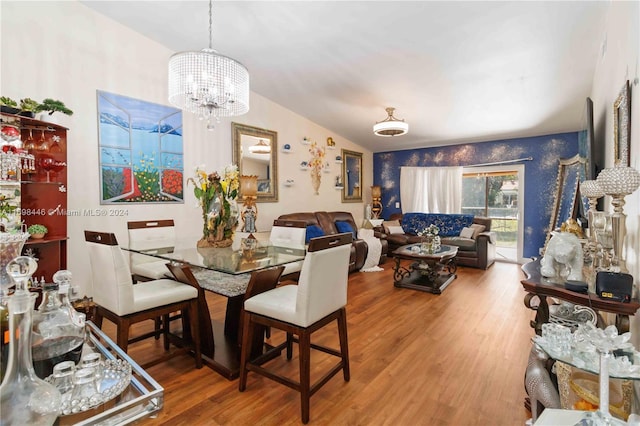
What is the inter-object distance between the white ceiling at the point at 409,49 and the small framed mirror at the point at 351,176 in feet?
6.20

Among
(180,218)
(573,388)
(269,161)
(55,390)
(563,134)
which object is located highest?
(563,134)

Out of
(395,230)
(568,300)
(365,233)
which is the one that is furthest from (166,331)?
(395,230)

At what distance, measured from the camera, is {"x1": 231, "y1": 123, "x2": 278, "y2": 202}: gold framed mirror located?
464 cm

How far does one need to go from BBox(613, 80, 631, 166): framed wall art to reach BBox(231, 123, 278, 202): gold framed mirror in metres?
4.13

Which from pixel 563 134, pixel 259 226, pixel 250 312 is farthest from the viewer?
pixel 563 134

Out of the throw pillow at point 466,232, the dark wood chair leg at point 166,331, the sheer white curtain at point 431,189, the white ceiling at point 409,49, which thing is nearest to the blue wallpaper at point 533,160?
the sheer white curtain at point 431,189

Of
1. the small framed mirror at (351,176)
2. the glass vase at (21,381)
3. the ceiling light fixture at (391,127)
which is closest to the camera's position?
the glass vase at (21,381)

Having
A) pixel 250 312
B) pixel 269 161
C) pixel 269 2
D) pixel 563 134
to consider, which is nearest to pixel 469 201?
pixel 563 134

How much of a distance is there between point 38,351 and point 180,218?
11.2 feet

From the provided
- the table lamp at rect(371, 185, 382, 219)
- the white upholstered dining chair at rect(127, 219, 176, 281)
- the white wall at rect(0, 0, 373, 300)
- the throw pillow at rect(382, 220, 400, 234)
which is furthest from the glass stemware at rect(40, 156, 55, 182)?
the table lamp at rect(371, 185, 382, 219)

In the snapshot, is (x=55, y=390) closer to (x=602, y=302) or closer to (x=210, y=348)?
(x=210, y=348)

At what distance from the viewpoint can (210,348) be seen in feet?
7.68

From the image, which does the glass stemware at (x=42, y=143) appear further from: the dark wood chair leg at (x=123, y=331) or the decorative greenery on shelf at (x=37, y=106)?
the dark wood chair leg at (x=123, y=331)

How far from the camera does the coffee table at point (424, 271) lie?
4.14m
